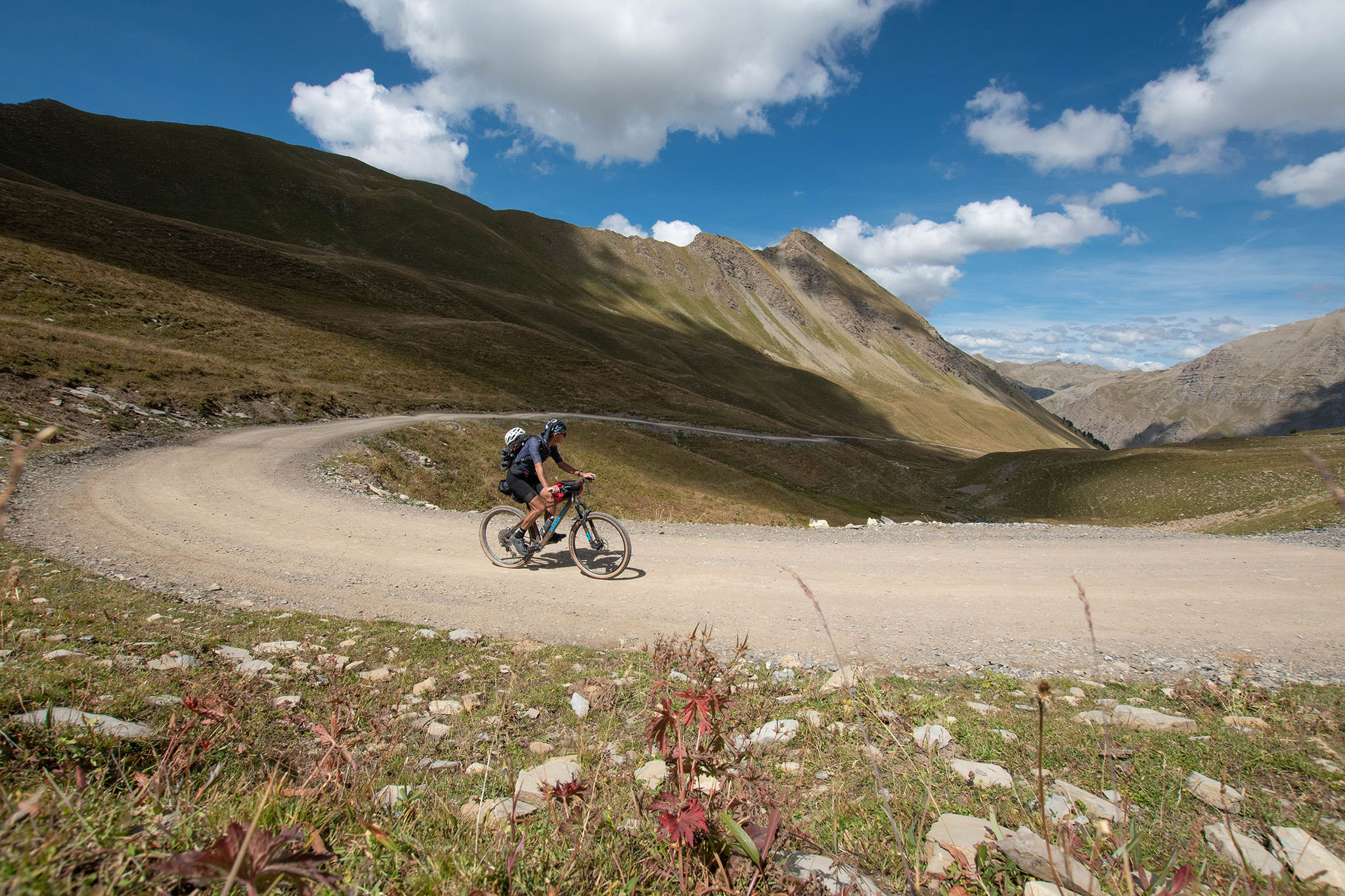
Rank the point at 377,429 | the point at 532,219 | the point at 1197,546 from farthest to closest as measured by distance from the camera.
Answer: the point at 532,219 → the point at 377,429 → the point at 1197,546

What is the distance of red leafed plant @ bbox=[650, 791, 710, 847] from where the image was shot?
2.42 metres

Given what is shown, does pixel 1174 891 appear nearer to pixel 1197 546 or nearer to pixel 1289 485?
pixel 1197 546

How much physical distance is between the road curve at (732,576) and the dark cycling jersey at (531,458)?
1902mm

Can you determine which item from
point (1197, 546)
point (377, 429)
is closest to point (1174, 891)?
point (1197, 546)

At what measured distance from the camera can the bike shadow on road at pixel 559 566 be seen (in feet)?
38.1

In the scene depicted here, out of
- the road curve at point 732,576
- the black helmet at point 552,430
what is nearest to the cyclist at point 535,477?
the black helmet at point 552,430

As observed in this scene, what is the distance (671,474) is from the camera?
38125 millimetres

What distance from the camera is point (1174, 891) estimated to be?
215cm

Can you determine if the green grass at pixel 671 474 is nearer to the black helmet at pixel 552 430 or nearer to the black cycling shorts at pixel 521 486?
the black cycling shorts at pixel 521 486

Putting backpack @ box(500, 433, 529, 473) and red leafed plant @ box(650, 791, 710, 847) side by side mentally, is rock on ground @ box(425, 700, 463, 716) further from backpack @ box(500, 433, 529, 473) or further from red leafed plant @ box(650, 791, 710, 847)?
backpack @ box(500, 433, 529, 473)

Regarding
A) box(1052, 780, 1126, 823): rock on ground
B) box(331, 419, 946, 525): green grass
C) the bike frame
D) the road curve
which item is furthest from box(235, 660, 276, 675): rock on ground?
box(331, 419, 946, 525): green grass

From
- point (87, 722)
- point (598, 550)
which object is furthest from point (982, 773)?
point (598, 550)

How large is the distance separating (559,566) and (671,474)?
25.9 metres

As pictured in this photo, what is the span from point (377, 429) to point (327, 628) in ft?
72.4
